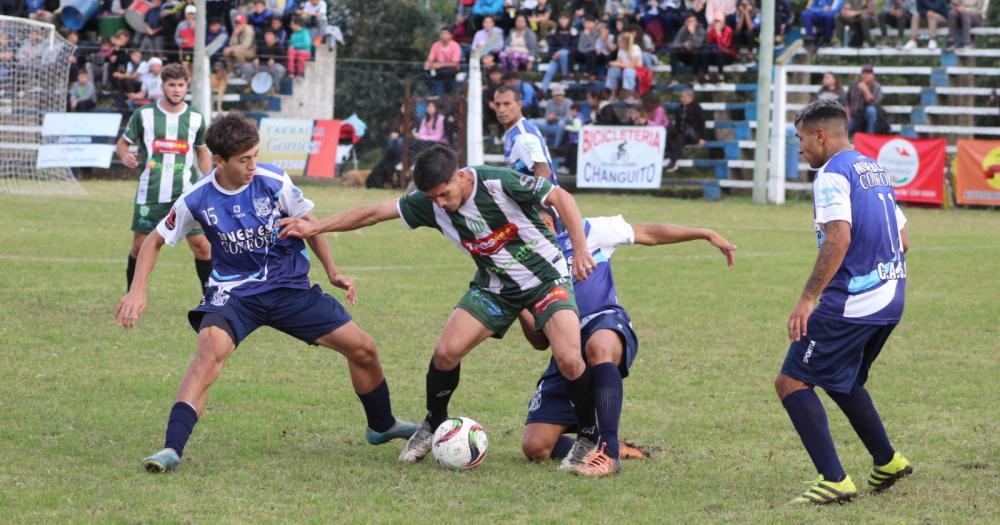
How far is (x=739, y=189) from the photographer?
2630 centimetres

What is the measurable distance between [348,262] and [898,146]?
12729 millimetres

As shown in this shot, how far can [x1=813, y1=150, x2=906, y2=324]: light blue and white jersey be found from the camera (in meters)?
5.40

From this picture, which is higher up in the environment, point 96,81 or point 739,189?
point 96,81

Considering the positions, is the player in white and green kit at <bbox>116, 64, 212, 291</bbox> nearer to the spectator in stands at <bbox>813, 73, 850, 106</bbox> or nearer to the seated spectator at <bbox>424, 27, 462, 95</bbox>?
the spectator in stands at <bbox>813, 73, 850, 106</bbox>

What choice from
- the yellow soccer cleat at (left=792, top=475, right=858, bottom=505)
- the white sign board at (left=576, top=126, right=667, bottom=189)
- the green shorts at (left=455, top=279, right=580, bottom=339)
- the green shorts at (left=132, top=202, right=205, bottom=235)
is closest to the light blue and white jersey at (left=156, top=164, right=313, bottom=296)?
the green shorts at (left=455, top=279, right=580, bottom=339)

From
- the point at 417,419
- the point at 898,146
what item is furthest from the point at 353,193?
the point at 417,419

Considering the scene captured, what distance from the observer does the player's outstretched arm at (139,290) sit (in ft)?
19.4

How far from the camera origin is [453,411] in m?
7.21

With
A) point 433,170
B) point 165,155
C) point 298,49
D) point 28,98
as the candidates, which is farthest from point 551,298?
point 298,49

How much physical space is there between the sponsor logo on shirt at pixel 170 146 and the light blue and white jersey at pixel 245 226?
4903mm

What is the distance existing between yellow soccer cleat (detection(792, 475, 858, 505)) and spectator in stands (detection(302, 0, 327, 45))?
1006 inches

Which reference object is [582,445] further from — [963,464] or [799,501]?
[963,464]

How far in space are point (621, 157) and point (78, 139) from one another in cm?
1040

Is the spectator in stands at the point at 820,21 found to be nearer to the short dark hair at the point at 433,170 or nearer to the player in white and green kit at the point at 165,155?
the player in white and green kit at the point at 165,155
